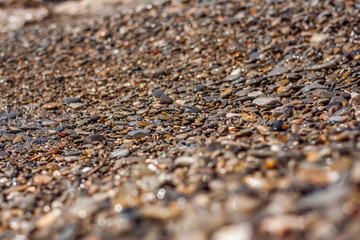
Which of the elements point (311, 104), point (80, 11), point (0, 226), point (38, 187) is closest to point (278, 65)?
point (311, 104)

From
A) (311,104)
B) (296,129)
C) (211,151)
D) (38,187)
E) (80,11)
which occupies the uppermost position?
(80,11)

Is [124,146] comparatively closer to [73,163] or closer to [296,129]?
[73,163]

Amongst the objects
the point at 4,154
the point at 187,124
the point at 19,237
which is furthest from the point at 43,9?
the point at 19,237

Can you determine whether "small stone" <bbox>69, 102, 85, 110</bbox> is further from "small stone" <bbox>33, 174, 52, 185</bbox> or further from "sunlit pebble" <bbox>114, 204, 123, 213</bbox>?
"sunlit pebble" <bbox>114, 204, 123, 213</bbox>

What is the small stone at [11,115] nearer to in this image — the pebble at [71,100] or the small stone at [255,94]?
the pebble at [71,100]

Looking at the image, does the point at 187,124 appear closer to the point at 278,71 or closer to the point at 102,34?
the point at 278,71

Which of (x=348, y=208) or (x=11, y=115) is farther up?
(x=11, y=115)

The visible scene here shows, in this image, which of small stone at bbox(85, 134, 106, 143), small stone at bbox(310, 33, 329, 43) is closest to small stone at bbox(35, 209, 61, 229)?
small stone at bbox(85, 134, 106, 143)
